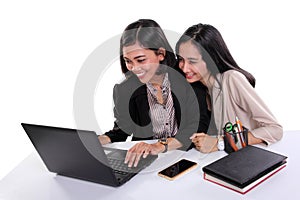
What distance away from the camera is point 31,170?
1.34 meters

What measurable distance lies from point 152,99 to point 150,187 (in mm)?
675

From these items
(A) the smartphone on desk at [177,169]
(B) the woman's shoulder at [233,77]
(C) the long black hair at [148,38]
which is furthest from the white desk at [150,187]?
(C) the long black hair at [148,38]

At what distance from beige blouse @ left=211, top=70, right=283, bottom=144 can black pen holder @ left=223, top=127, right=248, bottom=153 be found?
0.08 m

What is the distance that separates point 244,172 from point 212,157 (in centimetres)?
24

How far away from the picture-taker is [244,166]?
1.15m

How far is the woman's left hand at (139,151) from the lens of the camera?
1280 mm

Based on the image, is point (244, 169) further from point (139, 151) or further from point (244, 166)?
point (139, 151)

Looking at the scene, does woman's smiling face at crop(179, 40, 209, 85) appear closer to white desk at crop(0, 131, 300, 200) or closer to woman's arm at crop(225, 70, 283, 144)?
woman's arm at crop(225, 70, 283, 144)

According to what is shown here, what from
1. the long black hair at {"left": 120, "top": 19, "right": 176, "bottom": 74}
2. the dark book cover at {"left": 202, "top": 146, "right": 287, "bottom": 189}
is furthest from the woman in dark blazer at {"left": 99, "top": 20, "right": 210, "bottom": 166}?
the dark book cover at {"left": 202, "top": 146, "right": 287, "bottom": 189}

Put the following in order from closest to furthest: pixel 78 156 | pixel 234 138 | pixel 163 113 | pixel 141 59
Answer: pixel 78 156
pixel 234 138
pixel 141 59
pixel 163 113

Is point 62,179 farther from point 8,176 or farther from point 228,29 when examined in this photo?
point 228,29

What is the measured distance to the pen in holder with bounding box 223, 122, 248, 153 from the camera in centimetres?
136

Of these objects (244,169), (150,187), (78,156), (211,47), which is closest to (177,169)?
(150,187)

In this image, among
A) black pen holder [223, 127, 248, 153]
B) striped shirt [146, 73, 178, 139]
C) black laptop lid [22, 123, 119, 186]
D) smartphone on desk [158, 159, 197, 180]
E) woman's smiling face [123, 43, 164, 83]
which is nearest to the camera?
black laptop lid [22, 123, 119, 186]
